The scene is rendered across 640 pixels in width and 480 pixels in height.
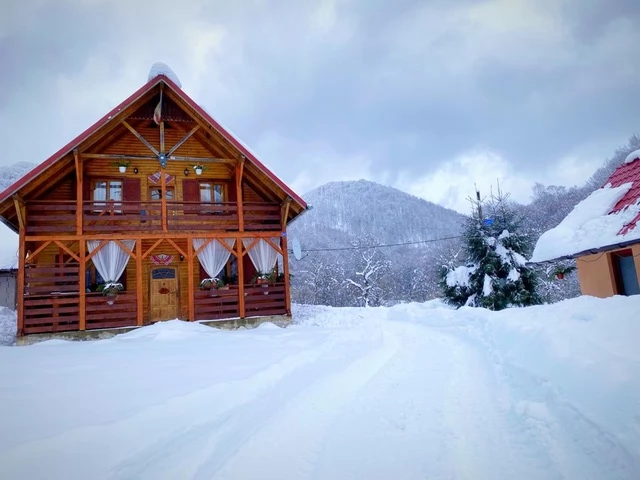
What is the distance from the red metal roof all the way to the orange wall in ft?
3.15

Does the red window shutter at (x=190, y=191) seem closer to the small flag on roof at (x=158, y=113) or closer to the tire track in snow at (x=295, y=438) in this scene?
the small flag on roof at (x=158, y=113)

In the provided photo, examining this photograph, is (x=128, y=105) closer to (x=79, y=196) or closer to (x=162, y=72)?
(x=162, y=72)

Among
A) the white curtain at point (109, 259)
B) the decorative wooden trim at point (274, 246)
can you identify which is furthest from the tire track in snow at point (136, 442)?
the white curtain at point (109, 259)

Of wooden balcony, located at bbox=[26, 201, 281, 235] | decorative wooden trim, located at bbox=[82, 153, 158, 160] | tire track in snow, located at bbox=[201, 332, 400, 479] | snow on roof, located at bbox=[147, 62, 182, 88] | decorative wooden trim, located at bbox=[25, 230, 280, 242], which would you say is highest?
snow on roof, located at bbox=[147, 62, 182, 88]

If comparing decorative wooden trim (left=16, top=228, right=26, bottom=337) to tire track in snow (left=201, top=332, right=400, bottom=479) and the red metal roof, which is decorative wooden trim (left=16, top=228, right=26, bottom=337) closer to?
tire track in snow (left=201, top=332, right=400, bottom=479)

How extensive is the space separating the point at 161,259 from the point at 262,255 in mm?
3890

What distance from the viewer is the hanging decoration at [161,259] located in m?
14.7

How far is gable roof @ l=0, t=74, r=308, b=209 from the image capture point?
11877 millimetres

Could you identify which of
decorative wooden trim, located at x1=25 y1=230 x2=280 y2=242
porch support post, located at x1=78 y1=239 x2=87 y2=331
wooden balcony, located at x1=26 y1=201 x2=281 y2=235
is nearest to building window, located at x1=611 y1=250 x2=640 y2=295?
decorative wooden trim, located at x1=25 y1=230 x2=280 y2=242

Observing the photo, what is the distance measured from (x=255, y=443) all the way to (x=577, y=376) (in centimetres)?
366

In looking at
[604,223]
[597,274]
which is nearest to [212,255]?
[604,223]

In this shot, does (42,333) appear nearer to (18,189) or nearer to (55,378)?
(18,189)

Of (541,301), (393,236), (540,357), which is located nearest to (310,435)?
(540,357)

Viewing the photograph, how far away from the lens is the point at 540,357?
18.4ft
